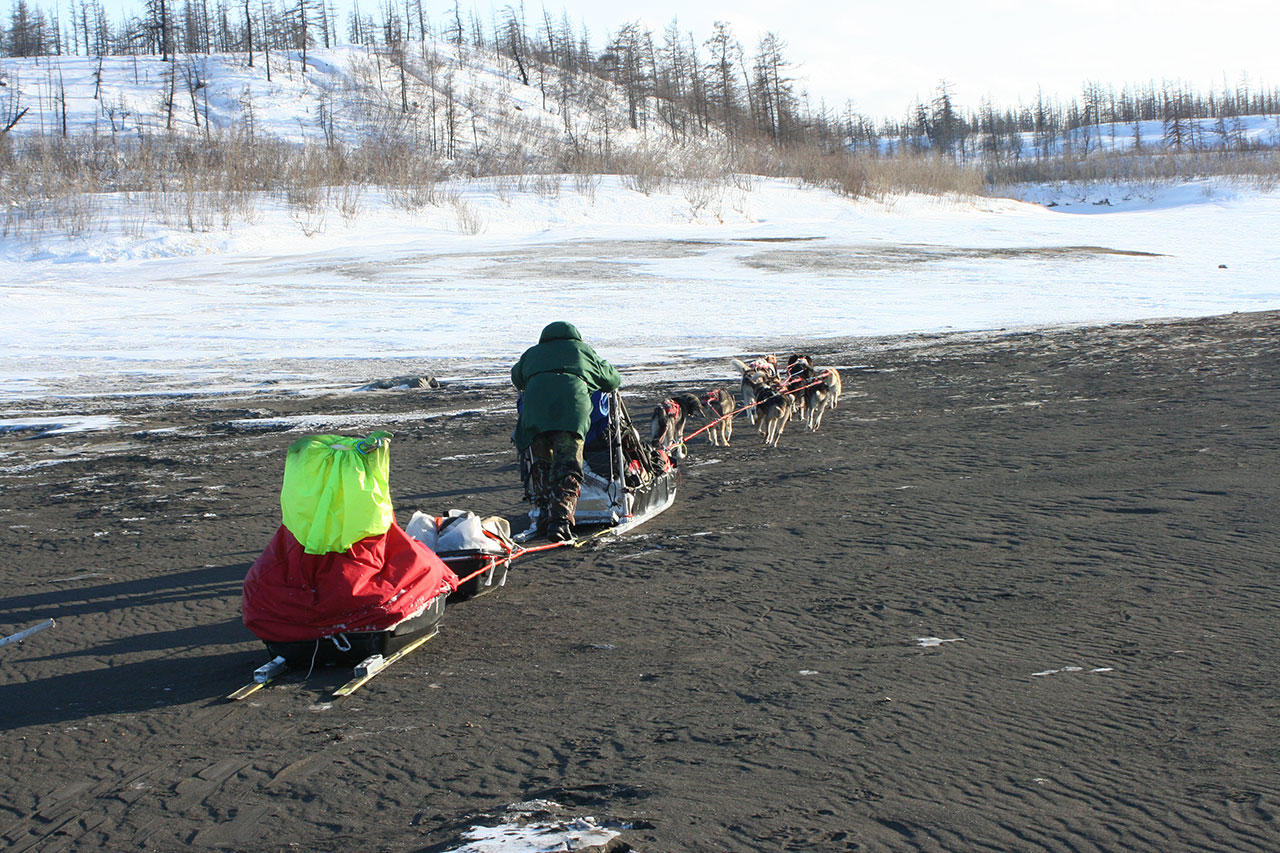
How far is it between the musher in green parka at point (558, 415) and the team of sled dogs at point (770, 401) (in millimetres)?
2793

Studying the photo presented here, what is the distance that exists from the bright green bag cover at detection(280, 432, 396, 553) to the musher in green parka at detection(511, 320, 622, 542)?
206cm

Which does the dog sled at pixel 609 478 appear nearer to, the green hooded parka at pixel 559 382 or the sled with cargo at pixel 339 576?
the green hooded parka at pixel 559 382

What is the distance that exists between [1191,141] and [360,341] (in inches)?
4045

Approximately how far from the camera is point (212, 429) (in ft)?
35.2

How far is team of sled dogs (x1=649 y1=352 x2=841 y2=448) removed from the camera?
9781mm

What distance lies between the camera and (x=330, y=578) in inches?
177

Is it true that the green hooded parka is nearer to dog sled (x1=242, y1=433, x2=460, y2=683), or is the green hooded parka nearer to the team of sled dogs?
dog sled (x1=242, y1=433, x2=460, y2=683)

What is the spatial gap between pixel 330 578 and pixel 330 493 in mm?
396

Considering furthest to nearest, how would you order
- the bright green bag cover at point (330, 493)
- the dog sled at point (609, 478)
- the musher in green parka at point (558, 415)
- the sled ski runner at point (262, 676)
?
1. the dog sled at point (609, 478)
2. the musher in green parka at point (558, 415)
3. the bright green bag cover at point (330, 493)
4. the sled ski runner at point (262, 676)

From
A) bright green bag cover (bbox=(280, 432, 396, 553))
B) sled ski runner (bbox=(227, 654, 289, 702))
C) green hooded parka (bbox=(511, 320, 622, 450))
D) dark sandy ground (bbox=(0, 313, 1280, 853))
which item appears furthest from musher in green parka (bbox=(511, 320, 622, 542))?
sled ski runner (bbox=(227, 654, 289, 702))

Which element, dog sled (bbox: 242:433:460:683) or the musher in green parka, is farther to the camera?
the musher in green parka

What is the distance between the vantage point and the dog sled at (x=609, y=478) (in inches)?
269

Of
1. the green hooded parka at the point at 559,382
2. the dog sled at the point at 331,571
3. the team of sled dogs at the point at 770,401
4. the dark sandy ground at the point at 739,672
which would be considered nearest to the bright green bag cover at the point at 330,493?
the dog sled at the point at 331,571

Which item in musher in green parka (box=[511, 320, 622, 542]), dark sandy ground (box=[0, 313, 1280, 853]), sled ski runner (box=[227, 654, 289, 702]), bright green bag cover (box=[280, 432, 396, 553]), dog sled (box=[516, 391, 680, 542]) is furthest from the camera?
dog sled (box=[516, 391, 680, 542])
